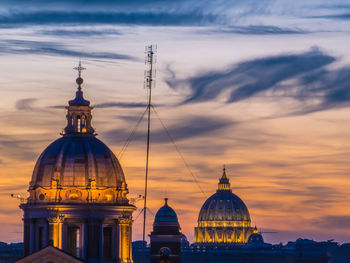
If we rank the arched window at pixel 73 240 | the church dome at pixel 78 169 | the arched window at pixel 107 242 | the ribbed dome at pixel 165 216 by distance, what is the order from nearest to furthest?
the church dome at pixel 78 169
the arched window at pixel 73 240
the arched window at pixel 107 242
the ribbed dome at pixel 165 216

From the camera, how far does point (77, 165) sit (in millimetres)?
135875

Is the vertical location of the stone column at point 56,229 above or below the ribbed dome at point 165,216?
below

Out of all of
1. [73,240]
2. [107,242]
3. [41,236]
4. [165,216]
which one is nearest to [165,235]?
[165,216]

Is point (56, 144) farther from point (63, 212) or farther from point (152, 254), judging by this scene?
point (152, 254)

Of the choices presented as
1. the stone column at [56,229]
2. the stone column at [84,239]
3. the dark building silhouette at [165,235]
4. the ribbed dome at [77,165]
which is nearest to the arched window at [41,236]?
the stone column at [56,229]

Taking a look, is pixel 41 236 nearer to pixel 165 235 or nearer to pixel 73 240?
pixel 73 240

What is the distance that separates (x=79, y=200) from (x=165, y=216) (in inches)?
1528

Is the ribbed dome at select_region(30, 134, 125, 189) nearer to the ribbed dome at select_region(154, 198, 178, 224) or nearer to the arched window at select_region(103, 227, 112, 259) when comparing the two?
the arched window at select_region(103, 227, 112, 259)

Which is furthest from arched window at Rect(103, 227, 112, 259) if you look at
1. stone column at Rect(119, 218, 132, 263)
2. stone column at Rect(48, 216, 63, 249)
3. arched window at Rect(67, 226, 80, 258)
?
stone column at Rect(48, 216, 63, 249)

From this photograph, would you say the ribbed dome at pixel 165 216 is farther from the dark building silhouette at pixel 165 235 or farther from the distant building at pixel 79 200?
the distant building at pixel 79 200

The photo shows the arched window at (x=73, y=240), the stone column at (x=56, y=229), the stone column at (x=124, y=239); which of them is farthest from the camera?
the stone column at (x=124, y=239)

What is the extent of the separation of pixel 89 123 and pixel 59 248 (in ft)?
43.4

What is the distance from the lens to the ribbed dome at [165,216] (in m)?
173

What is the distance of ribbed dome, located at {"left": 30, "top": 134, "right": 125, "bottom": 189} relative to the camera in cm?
13550
